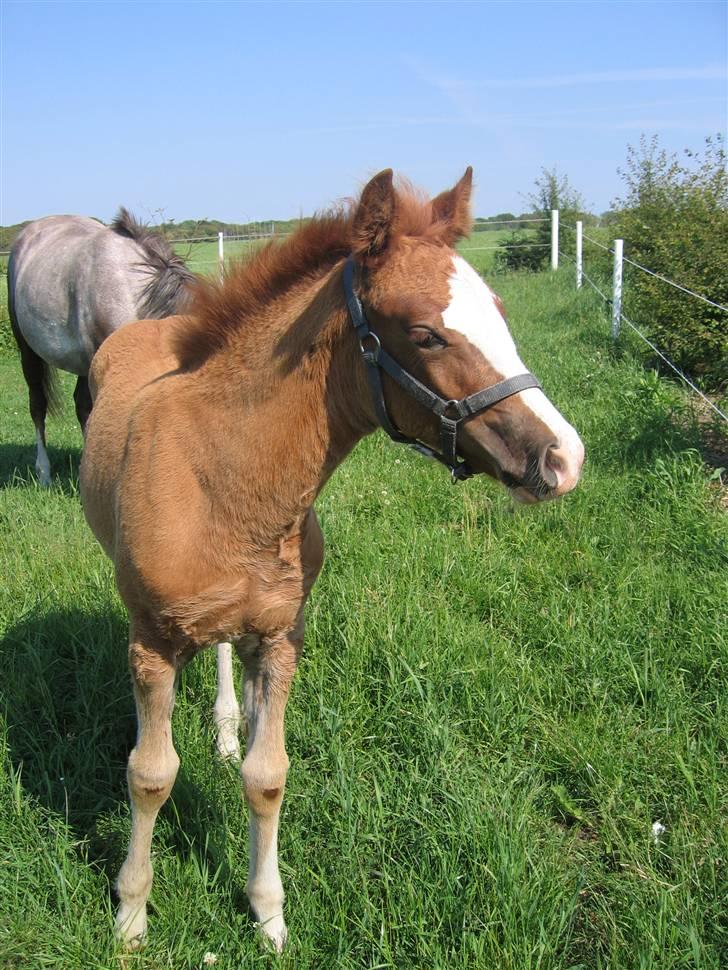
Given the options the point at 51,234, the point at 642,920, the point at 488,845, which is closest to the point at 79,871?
the point at 488,845

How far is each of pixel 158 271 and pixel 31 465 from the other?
112 inches

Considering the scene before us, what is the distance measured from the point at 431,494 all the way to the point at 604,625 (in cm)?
169

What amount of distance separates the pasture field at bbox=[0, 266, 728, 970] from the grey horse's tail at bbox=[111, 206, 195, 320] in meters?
1.45

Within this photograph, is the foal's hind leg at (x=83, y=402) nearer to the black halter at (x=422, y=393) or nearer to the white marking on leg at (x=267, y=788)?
the white marking on leg at (x=267, y=788)

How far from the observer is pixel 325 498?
515 cm

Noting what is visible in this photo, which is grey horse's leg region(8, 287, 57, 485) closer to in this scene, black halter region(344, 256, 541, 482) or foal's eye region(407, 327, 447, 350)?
black halter region(344, 256, 541, 482)

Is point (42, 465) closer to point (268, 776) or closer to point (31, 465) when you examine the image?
point (31, 465)

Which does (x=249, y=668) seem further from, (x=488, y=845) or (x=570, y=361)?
(x=570, y=361)

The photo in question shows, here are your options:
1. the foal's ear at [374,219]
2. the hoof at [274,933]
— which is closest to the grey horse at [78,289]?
the foal's ear at [374,219]

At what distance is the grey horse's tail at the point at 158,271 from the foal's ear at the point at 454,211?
238cm

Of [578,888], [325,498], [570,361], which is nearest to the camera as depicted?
[578,888]

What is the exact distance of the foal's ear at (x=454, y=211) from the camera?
2203 millimetres

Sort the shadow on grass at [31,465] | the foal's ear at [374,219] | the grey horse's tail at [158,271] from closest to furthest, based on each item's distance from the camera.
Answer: the foal's ear at [374,219], the grey horse's tail at [158,271], the shadow on grass at [31,465]

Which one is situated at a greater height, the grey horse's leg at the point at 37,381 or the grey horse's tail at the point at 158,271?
the grey horse's tail at the point at 158,271
